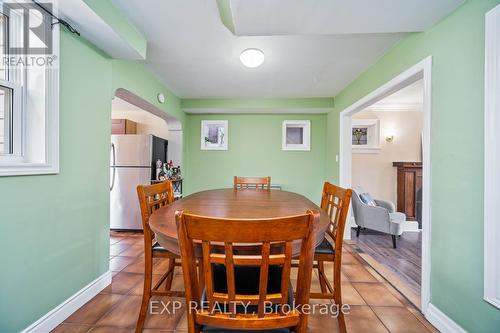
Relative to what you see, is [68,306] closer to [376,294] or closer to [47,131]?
[47,131]

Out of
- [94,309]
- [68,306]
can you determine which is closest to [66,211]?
[68,306]

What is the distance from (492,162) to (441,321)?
1.13 m

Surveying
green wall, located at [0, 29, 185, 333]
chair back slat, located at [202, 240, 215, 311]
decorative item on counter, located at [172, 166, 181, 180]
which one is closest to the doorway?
decorative item on counter, located at [172, 166, 181, 180]

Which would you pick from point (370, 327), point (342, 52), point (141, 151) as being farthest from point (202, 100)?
point (370, 327)

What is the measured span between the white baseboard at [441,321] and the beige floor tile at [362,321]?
1.20 ft

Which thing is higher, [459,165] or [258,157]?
[258,157]

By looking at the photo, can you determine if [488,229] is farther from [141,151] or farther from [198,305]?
[141,151]

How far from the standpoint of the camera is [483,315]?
121 centimetres

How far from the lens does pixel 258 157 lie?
166 inches

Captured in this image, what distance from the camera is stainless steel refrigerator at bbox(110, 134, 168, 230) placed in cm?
335

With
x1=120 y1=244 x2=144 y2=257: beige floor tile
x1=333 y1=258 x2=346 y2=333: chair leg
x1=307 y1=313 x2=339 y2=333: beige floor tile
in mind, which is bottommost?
x1=307 y1=313 x2=339 y2=333: beige floor tile

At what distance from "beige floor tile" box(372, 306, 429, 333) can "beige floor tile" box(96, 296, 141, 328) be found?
1835mm

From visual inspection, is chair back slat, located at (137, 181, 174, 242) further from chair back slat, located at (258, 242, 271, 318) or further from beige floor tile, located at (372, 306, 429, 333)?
beige floor tile, located at (372, 306, 429, 333)

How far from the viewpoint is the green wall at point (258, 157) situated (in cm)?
418
